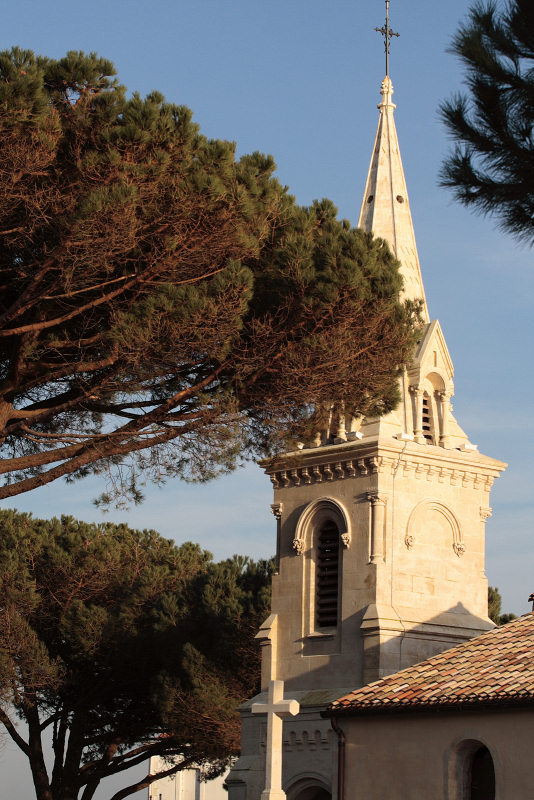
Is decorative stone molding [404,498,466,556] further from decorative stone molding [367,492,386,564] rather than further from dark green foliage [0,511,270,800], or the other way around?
dark green foliage [0,511,270,800]

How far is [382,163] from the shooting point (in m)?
34.5

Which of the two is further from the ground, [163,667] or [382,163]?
[382,163]

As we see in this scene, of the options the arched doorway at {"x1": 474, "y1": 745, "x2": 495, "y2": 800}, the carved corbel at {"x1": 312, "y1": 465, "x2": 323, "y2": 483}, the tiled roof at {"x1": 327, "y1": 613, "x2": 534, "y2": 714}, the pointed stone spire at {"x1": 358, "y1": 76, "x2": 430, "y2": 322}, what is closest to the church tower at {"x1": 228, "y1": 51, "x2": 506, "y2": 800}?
the carved corbel at {"x1": 312, "y1": 465, "x2": 323, "y2": 483}

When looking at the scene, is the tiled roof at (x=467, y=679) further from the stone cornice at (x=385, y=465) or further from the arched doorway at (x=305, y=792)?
the stone cornice at (x=385, y=465)

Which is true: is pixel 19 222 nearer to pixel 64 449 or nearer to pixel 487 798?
pixel 64 449

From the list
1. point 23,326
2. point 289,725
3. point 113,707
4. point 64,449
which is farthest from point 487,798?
point 113,707

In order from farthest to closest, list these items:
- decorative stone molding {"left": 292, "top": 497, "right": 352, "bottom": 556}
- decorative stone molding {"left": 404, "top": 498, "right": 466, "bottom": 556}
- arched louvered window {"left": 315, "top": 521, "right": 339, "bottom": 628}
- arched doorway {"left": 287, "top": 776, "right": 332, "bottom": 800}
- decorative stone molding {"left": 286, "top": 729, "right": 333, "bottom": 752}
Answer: decorative stone molding {"left": 292, "top": 497, "right": 352, "bottom": 556}
arched louvered window {"left": 315, "top": 521, "right": 339, "bottom": 628}
decorative stone molding {"left": 404, "top": 498, "right": 466, "bottom": 556}
arched doorway {"left": 287, "top": 776, "right": 332, "bottom": 800}
decorative stone molding {"left": 286, "top": 729, "right": 333, "bottom": 752}

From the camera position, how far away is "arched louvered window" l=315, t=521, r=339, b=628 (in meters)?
31.1

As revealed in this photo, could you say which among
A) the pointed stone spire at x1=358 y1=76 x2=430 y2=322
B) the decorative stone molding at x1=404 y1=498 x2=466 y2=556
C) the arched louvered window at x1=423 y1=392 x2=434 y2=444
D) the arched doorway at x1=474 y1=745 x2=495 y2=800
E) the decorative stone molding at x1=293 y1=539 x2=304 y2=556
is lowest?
the arched doorway at x1=474 y1=745 x2=495 y2=800

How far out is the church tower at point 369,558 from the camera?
29969 millimetres

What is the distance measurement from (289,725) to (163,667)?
9264 millimetres

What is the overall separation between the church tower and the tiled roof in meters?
1.71

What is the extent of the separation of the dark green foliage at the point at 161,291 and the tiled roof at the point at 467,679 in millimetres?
5375

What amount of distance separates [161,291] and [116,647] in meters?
21.7
